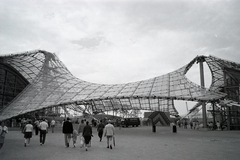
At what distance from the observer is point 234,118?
37.0 metres

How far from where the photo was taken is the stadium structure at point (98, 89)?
31.9 metres

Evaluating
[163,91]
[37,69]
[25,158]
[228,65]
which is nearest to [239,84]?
[228,65]

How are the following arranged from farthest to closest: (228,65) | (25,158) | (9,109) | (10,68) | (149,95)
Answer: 1. (10,68)
2. (9,109)
3. (228,65)
4. (149,95)
5. (25,158)

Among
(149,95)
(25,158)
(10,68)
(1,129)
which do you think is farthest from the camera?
(10,68)

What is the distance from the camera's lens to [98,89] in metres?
41.6

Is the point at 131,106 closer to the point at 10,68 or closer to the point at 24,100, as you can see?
the point at 24,100

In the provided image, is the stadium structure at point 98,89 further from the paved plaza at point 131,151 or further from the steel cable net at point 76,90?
the paved plaza at point 131,151

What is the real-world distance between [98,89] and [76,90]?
418 cm

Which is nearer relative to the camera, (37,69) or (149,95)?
(149,95)

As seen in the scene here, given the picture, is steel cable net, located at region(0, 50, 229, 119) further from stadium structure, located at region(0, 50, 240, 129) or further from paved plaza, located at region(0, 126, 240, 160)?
paved plaza, located at region(0, 126, 240, 160)

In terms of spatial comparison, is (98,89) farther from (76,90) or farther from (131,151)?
(131,151)

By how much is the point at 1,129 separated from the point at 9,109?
31.2 metres

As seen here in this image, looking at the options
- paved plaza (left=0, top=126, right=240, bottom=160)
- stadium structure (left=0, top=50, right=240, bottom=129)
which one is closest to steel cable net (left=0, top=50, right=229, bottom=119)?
stadium structure (left=0, top=50, right=240, bottom=129)

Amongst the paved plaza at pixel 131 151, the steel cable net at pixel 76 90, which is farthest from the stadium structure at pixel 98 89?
the paved plaza at pixel 131 151
